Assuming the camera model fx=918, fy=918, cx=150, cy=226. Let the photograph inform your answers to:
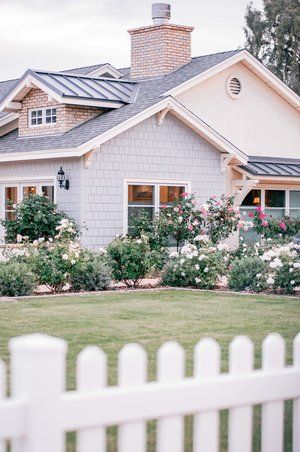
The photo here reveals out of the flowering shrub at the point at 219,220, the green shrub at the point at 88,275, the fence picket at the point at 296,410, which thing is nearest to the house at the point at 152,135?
the flowering shrub at the point at 219,220

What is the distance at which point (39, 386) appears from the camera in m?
3.45

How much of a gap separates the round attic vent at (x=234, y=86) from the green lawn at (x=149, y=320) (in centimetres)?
1114

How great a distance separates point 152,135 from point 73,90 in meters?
2.20

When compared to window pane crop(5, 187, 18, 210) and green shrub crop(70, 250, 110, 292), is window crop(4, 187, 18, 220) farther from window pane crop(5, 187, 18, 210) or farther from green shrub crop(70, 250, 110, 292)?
green shrub crop(70, 250, 110, 292)

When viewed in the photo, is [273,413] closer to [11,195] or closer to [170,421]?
[170,421]

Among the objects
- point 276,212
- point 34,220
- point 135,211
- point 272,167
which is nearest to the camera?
point 34,220

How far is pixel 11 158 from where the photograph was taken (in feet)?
73.8

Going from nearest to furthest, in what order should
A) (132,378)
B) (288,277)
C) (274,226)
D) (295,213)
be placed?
(132,378), (288,277), (274,226), (295,213)

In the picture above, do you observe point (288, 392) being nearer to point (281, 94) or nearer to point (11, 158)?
point (11, 158)

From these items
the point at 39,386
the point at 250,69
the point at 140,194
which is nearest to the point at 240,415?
the point at 39,386

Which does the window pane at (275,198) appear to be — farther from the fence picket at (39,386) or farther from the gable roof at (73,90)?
the fence picket at (39,386)

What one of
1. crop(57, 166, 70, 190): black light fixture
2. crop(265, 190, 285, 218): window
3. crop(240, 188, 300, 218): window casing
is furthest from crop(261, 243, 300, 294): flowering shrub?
crop(265, 190, 285, 218): window

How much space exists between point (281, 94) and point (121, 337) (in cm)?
1739

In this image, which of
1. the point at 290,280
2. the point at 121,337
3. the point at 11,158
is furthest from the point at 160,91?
the point at 121,337
